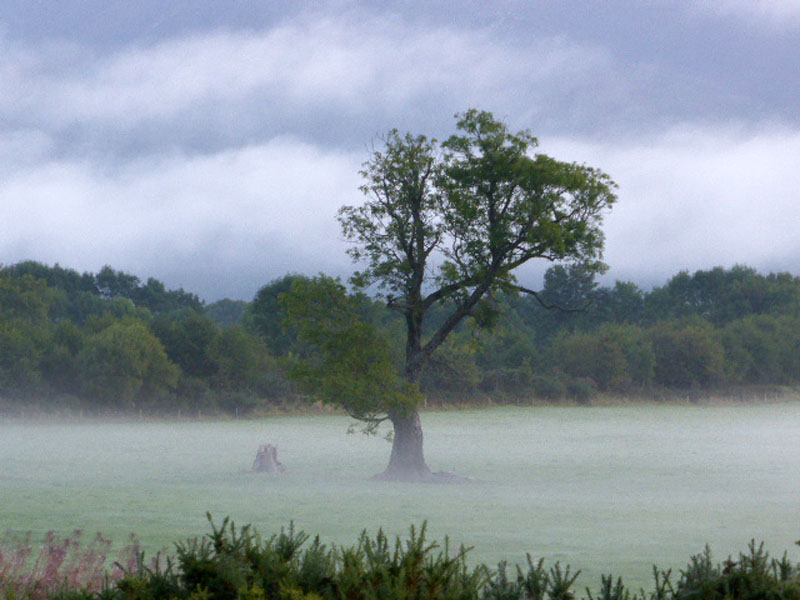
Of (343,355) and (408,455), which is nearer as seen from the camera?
(343,355)

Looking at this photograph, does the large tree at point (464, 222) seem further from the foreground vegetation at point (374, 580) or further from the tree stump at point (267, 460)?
the foreground vegetation at point (374, 580)

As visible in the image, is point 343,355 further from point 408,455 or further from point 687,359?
point 687,359

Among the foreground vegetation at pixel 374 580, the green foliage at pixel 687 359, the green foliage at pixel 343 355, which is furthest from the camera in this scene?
the green foliage at pixel 687 359

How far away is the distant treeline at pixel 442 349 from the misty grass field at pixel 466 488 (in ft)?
17.3

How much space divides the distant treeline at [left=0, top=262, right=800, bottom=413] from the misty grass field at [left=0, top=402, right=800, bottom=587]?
5286mm

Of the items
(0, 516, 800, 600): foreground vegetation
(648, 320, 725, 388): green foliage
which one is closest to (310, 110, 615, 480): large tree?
(0, 516, 800, 600): foreground vegetation

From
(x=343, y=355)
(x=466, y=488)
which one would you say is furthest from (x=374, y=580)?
(x=466, y=488)

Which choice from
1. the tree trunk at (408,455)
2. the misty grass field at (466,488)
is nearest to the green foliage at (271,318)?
the misty grass field at (466,488)

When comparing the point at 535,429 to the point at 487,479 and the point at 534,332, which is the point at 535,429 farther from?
the point at 534,332

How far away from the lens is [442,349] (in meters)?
31.5

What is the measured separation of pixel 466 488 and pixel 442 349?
4.44 m

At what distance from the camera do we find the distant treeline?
68.0 m

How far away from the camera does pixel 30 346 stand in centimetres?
6850

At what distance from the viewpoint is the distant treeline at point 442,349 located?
223 ft
